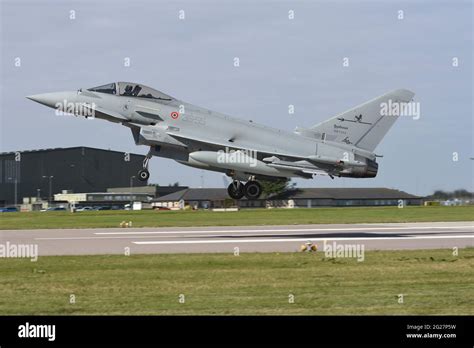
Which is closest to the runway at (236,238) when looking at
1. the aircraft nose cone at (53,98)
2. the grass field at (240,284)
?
the grass field at (240,284)

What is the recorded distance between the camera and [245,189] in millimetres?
34844

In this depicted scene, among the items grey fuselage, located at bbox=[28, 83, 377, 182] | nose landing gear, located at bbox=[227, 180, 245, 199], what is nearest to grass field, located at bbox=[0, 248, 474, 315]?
grey fuselage, located at bbox=[28, 83, 377, 182]

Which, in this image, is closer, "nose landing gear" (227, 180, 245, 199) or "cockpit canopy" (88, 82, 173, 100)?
"cockpit canopy" (88, 82, 173, 100)

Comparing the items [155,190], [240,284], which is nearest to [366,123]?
[240,284]

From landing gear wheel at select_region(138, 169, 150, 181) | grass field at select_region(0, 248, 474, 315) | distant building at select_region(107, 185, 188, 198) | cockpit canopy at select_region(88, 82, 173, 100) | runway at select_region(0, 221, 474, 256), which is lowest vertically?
grass field at select_region(0, 248, 474, 315)

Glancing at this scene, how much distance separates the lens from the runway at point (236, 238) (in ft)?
93.8

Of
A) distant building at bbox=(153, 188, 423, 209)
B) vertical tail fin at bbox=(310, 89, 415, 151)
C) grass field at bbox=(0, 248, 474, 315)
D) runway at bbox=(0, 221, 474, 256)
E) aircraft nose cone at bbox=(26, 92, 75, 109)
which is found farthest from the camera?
distant building at bbox=(153, 188, 423, 209)

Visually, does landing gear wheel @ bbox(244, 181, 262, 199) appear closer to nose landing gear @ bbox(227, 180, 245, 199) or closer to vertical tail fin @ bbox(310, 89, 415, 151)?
nose landing gear @ bbox(227, 180, 245, 199)

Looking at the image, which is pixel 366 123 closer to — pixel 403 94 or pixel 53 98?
pixel 403 94

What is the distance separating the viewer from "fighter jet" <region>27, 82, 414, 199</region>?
105ft

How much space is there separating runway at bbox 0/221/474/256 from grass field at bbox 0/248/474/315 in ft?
10.1

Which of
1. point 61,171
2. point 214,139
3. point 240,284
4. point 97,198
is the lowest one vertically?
point 240,284

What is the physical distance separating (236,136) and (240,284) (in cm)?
1542

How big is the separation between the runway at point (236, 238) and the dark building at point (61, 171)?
76477mm
